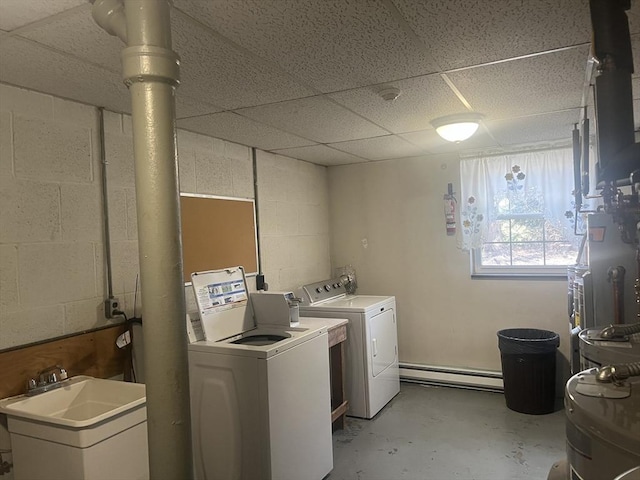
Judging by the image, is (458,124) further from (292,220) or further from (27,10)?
(27,10)

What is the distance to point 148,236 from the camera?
1.13 meters

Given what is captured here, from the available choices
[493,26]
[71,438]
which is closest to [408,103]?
[493,26]

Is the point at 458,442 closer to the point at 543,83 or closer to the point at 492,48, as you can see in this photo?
the point at 543,83

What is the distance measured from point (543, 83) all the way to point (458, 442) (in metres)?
2.47

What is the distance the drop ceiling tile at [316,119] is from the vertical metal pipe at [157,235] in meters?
1.43

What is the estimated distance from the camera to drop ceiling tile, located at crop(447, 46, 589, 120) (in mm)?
2090

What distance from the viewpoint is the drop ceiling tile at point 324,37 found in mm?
1492

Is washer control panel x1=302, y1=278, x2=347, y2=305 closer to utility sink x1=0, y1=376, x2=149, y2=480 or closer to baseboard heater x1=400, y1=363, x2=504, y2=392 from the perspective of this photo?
baseboard heater x1=400, y1=363, x2=504, y2=392

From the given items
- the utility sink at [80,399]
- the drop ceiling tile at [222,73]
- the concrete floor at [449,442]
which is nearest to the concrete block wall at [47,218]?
the utility sink at [80,399]

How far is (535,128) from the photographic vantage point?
11.4ft

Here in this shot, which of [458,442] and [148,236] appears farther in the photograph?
[458,442]

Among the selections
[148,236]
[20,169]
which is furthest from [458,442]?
[20,169]

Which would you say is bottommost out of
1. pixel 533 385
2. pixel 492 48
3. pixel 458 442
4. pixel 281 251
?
pixel 458 442

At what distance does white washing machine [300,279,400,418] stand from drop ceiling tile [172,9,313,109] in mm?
1970
